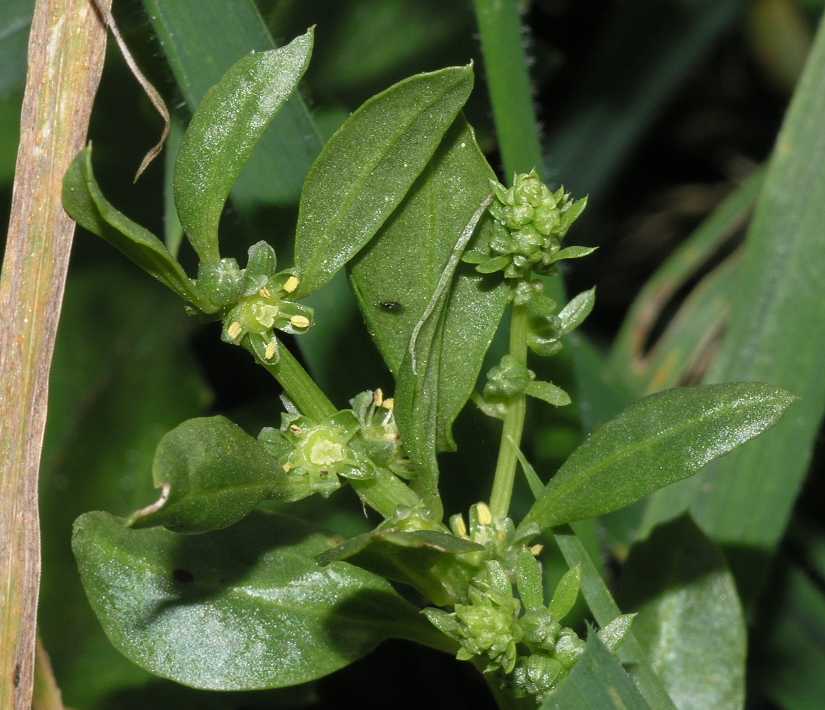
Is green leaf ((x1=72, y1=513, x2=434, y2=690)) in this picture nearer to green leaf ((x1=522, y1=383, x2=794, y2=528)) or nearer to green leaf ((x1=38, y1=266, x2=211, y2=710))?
green leaf ((x1=522, y1=383, x2=794, y2=528))

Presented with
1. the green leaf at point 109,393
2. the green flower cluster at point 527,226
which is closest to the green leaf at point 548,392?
the green flower cluster at point 527,226

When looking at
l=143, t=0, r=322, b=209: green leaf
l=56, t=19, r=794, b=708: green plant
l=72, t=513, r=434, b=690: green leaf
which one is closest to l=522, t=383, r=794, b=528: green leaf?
l=56, t=19, r=794, b=708: green plant

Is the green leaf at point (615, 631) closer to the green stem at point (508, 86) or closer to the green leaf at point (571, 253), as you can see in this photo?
the green leaf at point (571, 253)

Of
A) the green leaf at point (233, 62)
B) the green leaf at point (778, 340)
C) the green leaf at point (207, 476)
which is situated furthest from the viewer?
the green leaf at point (778, 340)

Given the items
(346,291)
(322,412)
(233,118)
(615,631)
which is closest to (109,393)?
(346,291)

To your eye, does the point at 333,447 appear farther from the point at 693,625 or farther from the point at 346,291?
the point at 693,625

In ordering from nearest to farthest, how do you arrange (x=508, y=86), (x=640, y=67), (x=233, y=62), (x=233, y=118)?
1. (x=233, y=118)
2. (x=233, y=62)
3. (x=508, y=86)
4. (x=640, y=67)

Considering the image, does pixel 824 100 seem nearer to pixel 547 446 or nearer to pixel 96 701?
pixel 547 446
